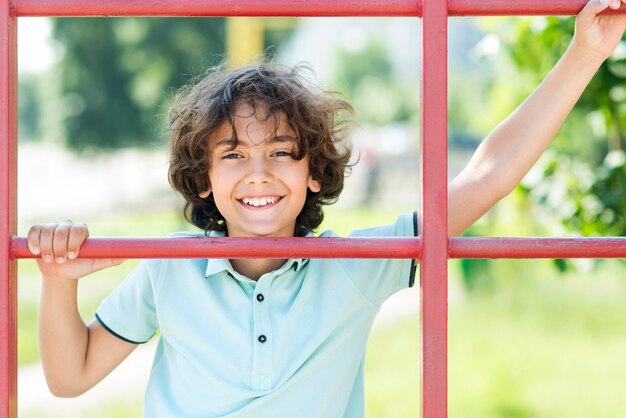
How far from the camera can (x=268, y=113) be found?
6.19 ft

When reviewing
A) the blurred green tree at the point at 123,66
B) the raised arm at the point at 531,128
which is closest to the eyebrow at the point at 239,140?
the raised arm at the point at 531,128

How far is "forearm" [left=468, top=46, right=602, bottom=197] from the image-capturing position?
168cm

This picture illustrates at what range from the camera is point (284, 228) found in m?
1.95

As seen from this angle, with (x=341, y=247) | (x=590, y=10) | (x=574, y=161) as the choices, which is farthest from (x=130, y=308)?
(x=574, y=161)

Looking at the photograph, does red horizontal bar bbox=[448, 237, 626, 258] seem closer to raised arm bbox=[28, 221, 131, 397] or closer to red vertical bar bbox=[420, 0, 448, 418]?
red vertical bar bbox=[420, 0, 448, 418]

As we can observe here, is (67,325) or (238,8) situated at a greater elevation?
(238,8)

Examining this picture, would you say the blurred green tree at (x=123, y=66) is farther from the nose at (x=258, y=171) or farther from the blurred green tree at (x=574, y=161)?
the nose at (x=258, y=171)

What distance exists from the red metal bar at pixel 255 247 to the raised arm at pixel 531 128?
1.20ft

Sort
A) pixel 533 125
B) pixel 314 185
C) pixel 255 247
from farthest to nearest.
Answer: pixel 314 185 → pixel 533 125 → pixel 255 247

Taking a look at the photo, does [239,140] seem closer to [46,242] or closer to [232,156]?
[232,156]

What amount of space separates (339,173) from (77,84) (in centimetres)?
1933

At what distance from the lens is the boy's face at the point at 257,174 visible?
1831 millimetres

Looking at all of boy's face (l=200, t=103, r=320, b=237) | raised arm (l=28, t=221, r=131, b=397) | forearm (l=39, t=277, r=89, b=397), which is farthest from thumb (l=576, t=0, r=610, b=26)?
forearm (l=39, t=277, r=89, b=397)

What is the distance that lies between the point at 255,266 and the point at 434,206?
0.55 m
